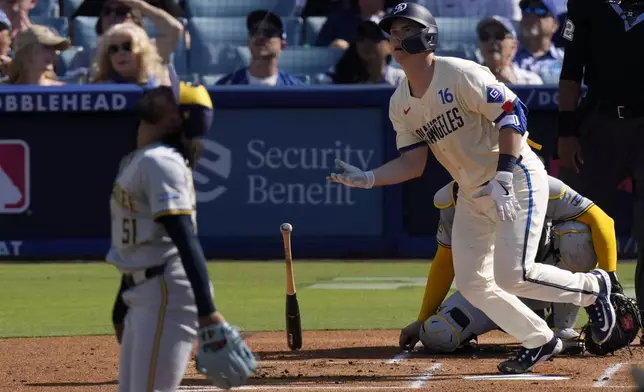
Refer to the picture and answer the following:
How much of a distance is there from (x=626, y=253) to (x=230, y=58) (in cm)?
447

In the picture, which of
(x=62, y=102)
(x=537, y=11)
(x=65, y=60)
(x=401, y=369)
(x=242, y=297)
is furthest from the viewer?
(x=65, y=60)

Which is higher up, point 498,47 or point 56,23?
point 56,23

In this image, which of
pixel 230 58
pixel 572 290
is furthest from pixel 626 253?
pixel 572 290

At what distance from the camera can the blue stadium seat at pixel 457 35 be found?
1329 cm

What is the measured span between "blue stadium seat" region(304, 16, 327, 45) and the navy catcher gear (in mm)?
7828

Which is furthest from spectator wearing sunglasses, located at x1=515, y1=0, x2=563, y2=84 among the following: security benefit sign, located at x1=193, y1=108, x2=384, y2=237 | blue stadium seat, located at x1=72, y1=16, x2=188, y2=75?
blue stadium seat, located at x1=72, y1=16, x2=188, y2=75

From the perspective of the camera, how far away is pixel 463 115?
6215mm

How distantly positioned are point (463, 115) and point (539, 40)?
23.2ft

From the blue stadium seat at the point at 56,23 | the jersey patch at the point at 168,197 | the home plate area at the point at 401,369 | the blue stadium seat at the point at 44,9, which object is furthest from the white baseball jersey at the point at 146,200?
the blue stadium seat at the point at 44,9

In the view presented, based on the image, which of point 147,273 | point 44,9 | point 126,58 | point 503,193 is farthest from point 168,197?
point 44,9

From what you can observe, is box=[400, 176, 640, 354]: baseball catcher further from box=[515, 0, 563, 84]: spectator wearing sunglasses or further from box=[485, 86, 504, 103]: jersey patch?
box=[515, 0, 563, 84]: spectator wearing sunglasses

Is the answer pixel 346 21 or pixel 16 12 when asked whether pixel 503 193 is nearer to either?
pixel 346 21

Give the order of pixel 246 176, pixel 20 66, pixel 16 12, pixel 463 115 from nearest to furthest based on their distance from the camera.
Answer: pixel 463 115 < pixel 246 176 < pixel 20 66 < pixel 16 12

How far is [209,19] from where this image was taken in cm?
1377
